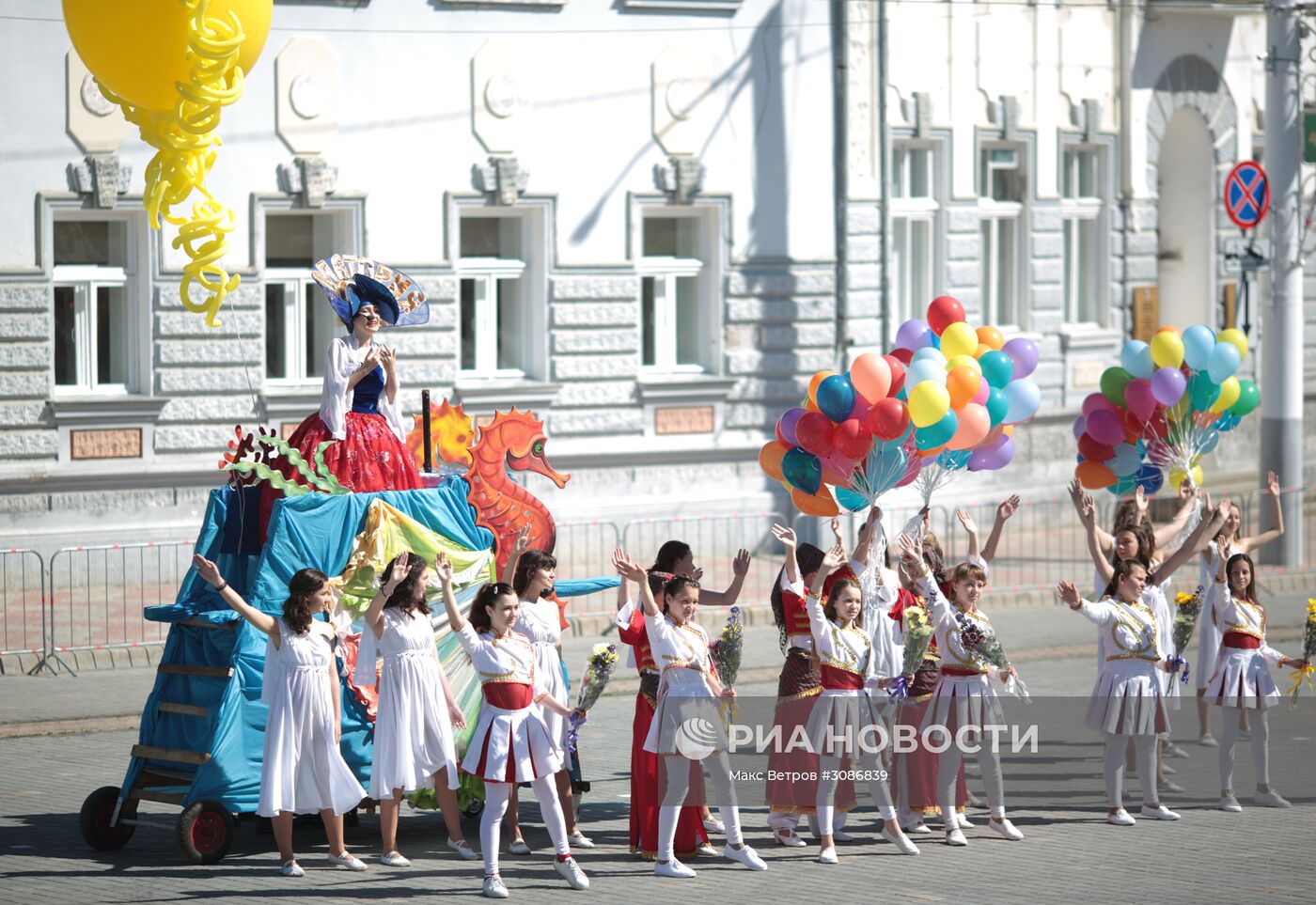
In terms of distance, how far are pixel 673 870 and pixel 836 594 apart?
1.61 m

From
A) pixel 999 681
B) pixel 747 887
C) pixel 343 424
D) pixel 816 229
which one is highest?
pixel 816 229

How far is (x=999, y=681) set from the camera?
11.3 m

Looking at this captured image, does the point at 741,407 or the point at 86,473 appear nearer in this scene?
the point at 86,473

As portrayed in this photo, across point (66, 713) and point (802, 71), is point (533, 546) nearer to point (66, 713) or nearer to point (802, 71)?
point (66, 713)

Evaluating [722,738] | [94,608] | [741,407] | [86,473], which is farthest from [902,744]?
[741,407]

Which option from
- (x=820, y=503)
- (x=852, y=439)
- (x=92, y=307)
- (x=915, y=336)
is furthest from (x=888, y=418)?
(x=92, y=307)

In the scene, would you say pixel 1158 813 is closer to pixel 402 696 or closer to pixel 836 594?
pixel 836 594

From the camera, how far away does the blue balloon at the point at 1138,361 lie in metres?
14.1

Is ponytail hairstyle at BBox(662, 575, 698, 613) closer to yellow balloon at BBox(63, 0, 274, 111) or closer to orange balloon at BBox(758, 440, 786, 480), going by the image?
orange balloon at BBox(758, 440, 786, 480)

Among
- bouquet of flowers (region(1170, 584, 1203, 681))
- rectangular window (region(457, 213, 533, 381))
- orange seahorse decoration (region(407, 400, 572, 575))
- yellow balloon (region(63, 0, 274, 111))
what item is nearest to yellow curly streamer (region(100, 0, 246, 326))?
yellow balloon (region(63, 0, 274, 111))

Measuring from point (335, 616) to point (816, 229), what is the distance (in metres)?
13.1

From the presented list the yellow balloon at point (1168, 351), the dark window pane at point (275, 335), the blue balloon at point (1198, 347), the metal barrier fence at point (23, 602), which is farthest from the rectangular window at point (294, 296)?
the blue balloon at point (1198, 347)

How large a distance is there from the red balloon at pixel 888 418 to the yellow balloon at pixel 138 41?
382 cm

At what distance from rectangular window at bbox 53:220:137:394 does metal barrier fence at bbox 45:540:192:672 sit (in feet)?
8.11
